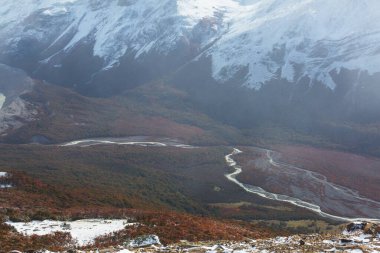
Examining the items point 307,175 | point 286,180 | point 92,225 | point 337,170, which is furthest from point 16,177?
point 337,170

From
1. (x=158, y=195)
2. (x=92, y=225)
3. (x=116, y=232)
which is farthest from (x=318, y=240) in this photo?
(x=158, y=195)

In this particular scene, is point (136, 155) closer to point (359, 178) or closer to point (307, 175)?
point (307, 175)

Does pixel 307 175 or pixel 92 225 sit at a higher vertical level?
pixel 92 225

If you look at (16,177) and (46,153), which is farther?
(46,153)

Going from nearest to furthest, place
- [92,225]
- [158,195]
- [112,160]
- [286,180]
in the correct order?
[92,225] → [158,195] → [286,180] → [112,160]

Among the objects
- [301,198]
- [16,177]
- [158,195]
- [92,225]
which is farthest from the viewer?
[301,198]

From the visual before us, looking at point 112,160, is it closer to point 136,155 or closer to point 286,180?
point 136,155
